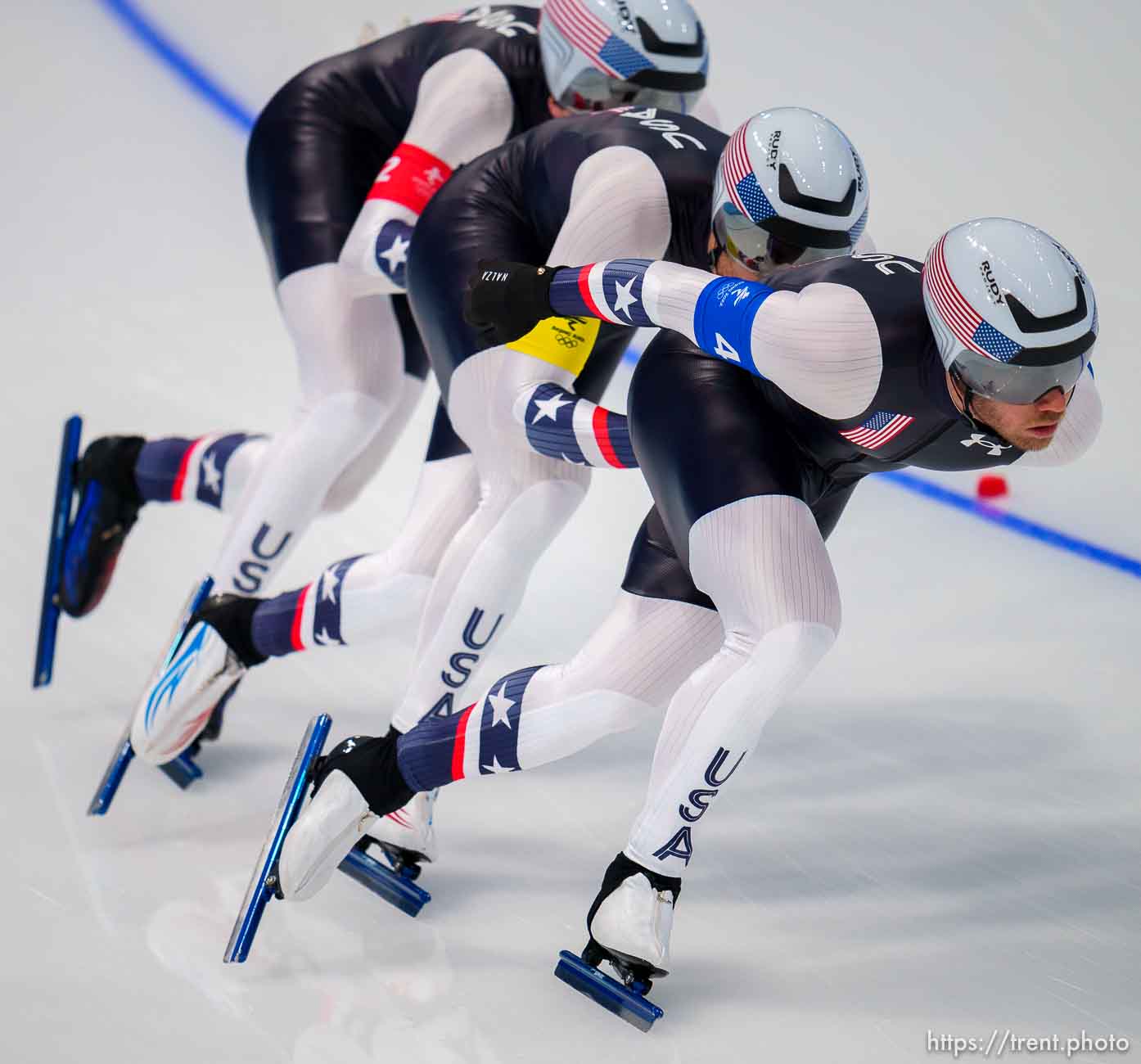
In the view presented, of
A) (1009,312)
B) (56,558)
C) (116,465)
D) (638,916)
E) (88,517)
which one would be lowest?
(56,558)

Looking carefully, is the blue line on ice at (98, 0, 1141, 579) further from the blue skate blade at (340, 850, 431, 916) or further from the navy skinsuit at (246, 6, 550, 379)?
the blue skate blade at (340, 850, 431, 916)

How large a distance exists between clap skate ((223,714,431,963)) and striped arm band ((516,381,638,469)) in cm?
72

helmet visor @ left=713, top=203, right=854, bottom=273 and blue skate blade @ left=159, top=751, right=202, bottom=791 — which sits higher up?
helmet visor @ left=713, top=203, right=854, bottom=273

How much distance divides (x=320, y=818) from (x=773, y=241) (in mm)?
1495

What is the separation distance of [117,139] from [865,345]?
5888 mm

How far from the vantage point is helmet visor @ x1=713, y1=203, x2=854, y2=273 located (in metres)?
3.12

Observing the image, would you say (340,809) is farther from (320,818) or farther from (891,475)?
(891,475)

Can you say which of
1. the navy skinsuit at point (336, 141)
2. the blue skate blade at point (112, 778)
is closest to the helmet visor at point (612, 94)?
the navy skinsuit at point (336, 141)

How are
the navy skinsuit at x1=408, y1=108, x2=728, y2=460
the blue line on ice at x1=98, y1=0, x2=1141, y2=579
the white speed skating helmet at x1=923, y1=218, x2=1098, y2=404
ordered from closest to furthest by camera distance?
1. the white speed skating helmet at x1=923, y1=218, x2=1098, y2=404
2. the navy skinsuit at x1=408, y1=108, x2=728, y2=460
3. the blue line on ice at x1=98, y1=0, x2=1141, y2=579

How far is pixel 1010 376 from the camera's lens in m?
2.68

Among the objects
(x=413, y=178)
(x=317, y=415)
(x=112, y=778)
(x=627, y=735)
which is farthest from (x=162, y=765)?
(x=413, y=178)

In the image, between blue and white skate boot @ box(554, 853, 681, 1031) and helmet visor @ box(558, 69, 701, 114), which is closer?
blue and white skate boot @ box(554, 853, 681, 1031)

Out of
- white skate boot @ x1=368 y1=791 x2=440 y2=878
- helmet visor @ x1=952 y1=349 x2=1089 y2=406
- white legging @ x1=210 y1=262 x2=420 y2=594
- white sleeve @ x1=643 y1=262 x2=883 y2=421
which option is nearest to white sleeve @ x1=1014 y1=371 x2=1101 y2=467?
helmet visor @ x1=952 y1=349 x2=1089 y2=406

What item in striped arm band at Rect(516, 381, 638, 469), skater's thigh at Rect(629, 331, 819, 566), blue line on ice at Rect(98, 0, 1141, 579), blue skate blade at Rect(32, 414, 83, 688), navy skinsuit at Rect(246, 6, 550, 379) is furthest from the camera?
blue line on ice at Rect(98, 0, 1141, 579)
